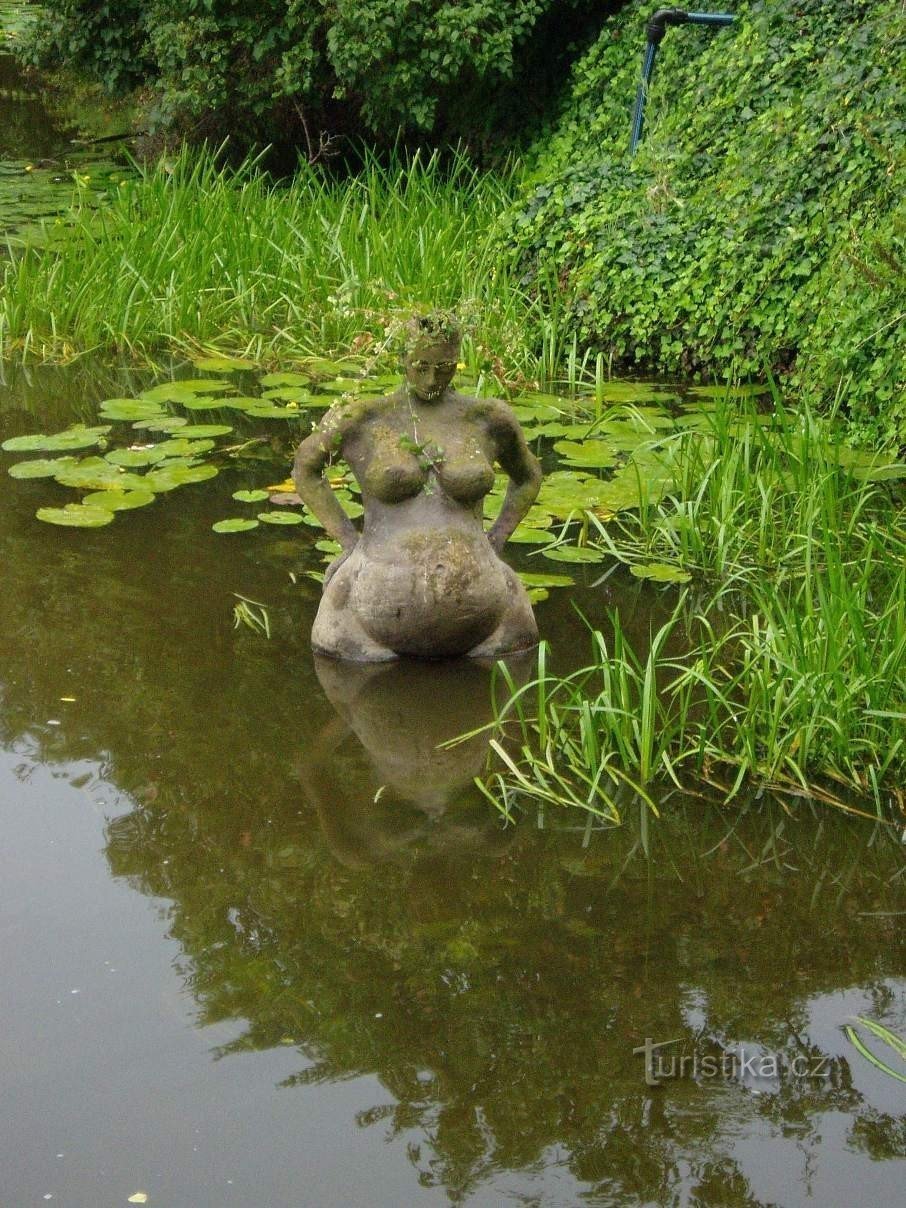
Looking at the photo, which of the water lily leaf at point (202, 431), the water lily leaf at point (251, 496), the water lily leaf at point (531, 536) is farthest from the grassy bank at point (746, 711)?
the water lily leaf at point (202, 431)

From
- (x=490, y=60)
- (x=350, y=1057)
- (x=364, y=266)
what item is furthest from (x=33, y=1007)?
(x=490, y=60)

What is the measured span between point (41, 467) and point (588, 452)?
87.3 inches

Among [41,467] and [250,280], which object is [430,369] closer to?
[41,467]

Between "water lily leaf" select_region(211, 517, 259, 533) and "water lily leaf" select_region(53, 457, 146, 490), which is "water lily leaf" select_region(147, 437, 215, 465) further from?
"water lily leaf" select_region(211, 517, 259, 533)

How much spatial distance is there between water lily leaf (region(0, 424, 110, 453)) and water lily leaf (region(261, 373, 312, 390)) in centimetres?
92

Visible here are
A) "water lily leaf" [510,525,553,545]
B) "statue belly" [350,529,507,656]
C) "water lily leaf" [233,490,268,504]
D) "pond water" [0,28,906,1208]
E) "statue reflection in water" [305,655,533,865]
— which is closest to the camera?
"pond water" [0,28,906,1208]

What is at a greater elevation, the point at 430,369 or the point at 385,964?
the point at 430,369

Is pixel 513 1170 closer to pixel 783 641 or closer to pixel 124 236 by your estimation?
pixel 783 641

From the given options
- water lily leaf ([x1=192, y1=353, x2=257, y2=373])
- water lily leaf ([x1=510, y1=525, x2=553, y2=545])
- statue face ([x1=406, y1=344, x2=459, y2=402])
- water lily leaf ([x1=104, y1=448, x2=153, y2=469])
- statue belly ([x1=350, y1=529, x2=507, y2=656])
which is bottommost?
water lily leaf ([x1=192, y1=353, x2=257, y2=373])

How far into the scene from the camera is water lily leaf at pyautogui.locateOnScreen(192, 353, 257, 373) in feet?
24.1

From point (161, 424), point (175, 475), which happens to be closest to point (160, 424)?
point (161, 424)

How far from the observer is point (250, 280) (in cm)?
800

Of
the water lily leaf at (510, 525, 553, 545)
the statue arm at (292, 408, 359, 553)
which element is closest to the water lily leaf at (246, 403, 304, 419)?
the water lily leaf at (510, 525, 553, 545)

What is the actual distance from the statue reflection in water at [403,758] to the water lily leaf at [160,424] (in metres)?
2.20
